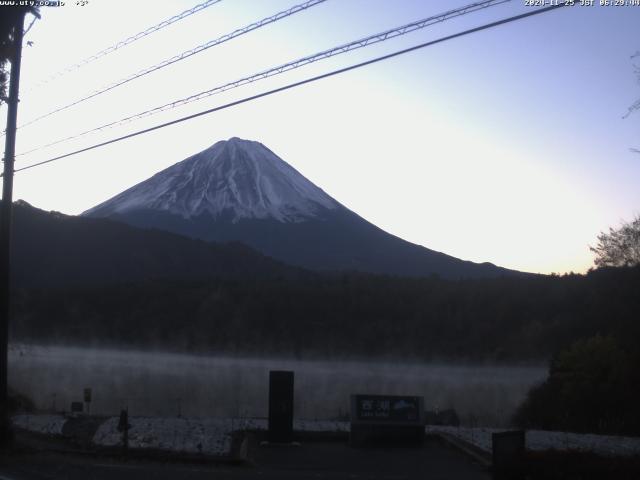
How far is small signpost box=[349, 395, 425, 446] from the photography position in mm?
20297

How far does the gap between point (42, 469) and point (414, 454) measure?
25.0ft

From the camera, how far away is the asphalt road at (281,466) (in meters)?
15.6

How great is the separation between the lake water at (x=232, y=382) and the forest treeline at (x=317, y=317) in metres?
3.05

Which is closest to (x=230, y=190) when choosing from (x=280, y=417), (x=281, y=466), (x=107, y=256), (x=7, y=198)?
(x=107, y=256)

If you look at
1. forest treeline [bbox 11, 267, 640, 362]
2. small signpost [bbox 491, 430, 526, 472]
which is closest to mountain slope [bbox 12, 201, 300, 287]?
forest treeline [bbox 11, 267, 640, 362]

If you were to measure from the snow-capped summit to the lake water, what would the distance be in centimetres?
7689

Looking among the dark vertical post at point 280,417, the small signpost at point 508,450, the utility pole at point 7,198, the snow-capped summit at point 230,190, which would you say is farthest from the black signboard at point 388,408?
the snow-capped summit at point 230,190

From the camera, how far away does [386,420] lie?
20.5m

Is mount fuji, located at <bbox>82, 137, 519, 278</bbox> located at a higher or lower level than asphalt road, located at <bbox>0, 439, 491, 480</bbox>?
higher

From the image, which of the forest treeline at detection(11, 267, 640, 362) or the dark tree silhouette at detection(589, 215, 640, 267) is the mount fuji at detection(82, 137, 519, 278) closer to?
the forest treeline at detection(11, 267, 640, 362)

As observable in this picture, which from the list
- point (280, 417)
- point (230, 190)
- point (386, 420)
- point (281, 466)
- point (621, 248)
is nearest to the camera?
point (281, 466)

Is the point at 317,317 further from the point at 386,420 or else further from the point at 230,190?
the point at 230,190

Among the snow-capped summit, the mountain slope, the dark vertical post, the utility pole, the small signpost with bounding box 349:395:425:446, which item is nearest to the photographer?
the utility pole

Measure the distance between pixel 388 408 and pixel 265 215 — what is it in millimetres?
111602
